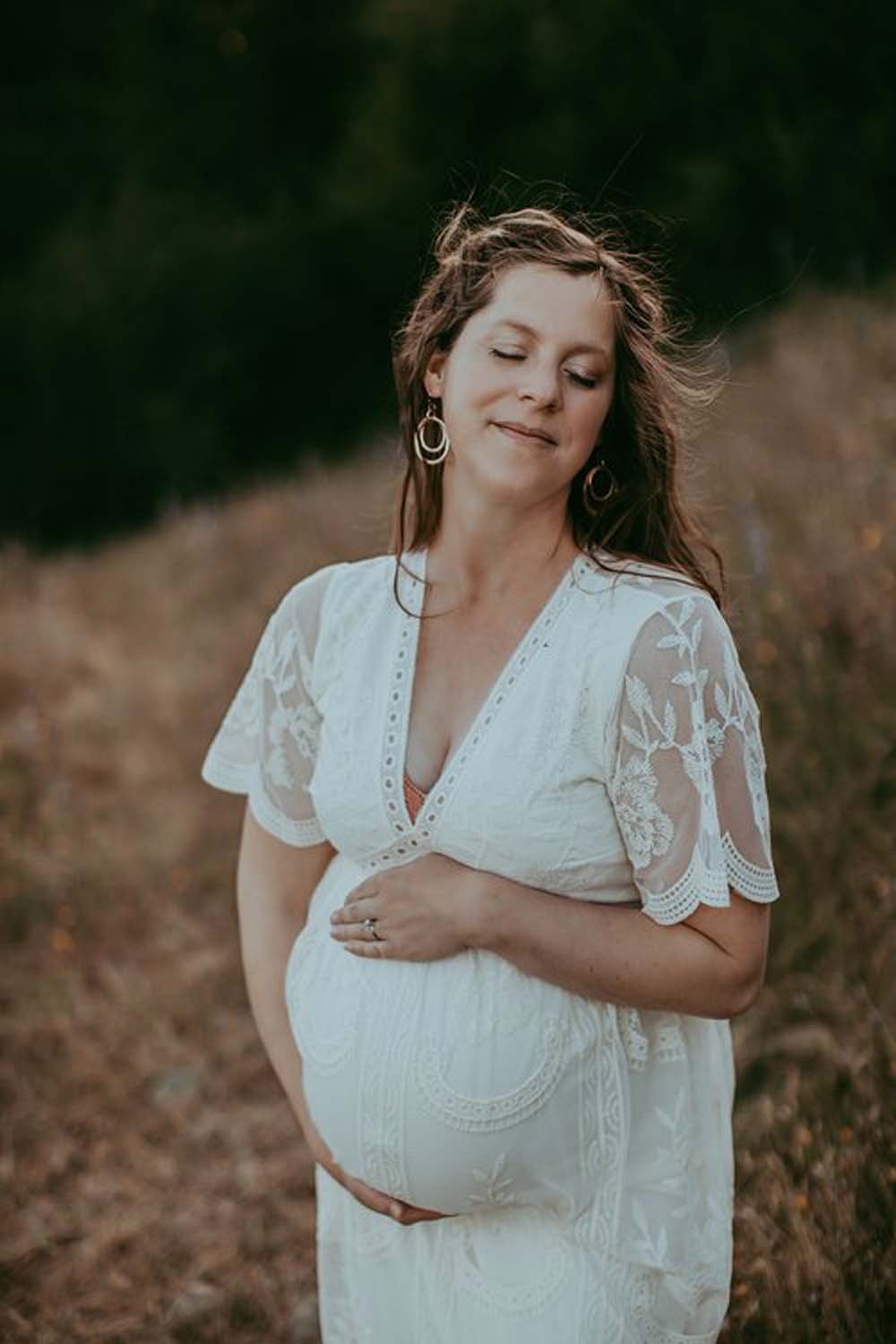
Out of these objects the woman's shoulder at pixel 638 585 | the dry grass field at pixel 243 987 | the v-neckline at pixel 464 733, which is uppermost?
the woman's shoulder at pixel 638 585

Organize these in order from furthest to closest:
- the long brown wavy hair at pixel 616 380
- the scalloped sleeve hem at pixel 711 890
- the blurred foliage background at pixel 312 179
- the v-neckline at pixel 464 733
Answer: the blurred foliage background at pixel 312 179 → the long brown wavy hair at pixel 616 380 → the v-neckline at pixel 464 733 → the scalloped sleeve hem at pixel 711 890

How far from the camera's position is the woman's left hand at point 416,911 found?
5.88ft

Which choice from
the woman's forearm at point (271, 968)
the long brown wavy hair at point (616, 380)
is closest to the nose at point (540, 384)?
the long brown wavy hair at point (616, 380)

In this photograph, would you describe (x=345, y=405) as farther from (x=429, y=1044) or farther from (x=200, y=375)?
(x=429, y=1044)

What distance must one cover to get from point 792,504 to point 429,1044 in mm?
3615

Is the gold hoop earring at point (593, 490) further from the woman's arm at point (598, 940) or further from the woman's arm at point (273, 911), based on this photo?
the woman's arm at point (273, 911)

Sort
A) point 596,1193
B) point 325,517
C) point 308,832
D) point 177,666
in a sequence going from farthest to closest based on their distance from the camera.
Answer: point 325,517
point 177,666
point 308,832
point 596,1193

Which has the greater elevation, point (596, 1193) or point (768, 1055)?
point (596, 1193)

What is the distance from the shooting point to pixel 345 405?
14891mm

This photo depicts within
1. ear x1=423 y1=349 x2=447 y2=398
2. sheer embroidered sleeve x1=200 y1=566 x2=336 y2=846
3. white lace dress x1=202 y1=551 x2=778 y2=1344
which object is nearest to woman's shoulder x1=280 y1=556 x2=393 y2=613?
sheer embroidered sleeve x1=200 y1=566 x2=336 y2=846

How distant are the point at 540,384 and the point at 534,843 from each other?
0.63 m

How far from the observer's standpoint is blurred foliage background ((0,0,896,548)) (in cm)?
938

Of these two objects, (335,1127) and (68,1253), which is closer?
(335,1127)

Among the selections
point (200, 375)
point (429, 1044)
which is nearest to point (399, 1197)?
point (429, 1044)
